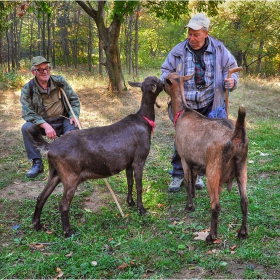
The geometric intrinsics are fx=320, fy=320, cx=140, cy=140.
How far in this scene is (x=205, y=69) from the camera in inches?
183

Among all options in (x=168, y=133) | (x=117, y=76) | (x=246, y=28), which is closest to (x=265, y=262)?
(x=168, y=133)

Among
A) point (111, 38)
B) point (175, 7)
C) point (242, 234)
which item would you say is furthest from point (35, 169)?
point (175, 7)

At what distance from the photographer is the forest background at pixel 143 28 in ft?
38.7

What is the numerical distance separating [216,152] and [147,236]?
52.3 inches

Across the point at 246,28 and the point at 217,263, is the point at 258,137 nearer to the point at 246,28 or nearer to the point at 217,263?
the point at 217,263

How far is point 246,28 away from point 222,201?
17.9 metres

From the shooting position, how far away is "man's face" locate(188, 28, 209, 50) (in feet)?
A: 14.2

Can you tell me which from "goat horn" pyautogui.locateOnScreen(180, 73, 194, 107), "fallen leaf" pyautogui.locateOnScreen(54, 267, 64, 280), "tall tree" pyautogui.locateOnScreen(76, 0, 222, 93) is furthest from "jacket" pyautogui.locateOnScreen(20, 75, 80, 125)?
"tall tree" pyautogui.locateOnScreen(76, 0, 222, 93)

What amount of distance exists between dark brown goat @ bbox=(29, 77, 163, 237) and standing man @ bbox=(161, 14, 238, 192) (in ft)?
1.51

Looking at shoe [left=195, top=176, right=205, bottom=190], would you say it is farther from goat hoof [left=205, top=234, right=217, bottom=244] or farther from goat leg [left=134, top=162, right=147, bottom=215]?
goat hoof [left=205, top=234, right=217, bottom=244]

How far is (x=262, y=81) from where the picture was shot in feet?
56.0

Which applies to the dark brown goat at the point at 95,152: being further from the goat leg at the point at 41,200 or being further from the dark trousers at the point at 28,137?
the dark trousers at the point at 28,137

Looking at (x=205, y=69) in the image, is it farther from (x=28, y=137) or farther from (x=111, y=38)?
(x=111, y=38)

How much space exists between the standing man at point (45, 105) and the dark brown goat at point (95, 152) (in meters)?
1.31
